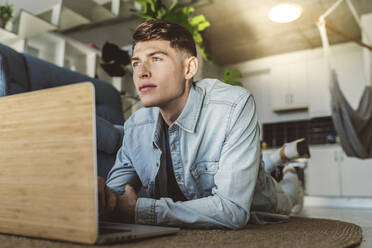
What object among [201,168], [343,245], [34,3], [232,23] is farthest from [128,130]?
[232,23]

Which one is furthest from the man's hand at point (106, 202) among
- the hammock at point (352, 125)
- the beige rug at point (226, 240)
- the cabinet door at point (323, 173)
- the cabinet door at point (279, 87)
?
the cabinet door at point (279, 87)

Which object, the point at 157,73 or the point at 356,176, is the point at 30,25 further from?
the point at 356,176

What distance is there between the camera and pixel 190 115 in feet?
3.67

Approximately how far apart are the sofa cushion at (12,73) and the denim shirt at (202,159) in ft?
2.00

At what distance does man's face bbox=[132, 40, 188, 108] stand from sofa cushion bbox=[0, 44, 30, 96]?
0.70 m

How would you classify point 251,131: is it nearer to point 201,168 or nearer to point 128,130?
point 201,168

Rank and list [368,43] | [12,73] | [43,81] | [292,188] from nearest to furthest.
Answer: [12,73], [43,81], [292,188], [368,43]

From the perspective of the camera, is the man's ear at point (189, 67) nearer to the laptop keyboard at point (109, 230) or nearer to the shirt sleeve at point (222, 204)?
the shirt sleeve at point (222, 204)

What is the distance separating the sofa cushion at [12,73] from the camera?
1432 millimetres

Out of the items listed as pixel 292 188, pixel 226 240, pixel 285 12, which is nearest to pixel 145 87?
pixel 226 240

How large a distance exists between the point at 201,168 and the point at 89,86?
1.88 feet

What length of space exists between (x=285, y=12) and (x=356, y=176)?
223cm

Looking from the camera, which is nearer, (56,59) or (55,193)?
(55,193)

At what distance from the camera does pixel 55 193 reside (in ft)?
2.25
